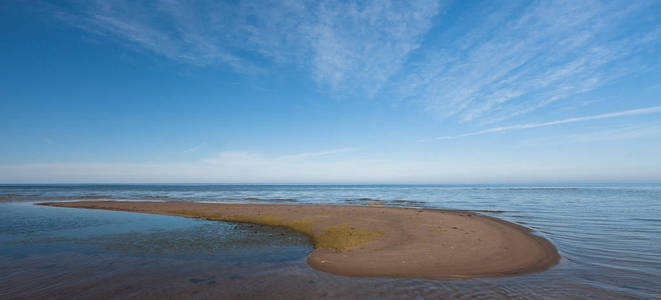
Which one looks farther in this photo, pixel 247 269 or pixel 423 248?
pixel 423 248

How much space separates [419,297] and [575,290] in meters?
4.15

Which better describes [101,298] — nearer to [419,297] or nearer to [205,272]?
[205,272]

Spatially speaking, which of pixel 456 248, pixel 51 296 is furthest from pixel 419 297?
pixel 51 296

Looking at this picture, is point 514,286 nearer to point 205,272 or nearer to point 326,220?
point 205,272

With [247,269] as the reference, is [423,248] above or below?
above

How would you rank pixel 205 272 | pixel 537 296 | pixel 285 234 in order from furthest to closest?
pixel 285 234 < pixel 205 272 < pixel 537 296

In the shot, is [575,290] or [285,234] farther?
[285,234]

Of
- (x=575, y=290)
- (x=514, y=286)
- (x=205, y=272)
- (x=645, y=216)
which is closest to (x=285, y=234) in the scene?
(x=205, y=272)

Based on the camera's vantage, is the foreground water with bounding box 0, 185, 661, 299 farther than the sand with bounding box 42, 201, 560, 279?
No

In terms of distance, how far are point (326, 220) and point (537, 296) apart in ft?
44.2

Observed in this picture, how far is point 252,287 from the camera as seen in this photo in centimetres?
753

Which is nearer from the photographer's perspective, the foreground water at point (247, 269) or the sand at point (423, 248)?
the foreground water at point (247, 269)

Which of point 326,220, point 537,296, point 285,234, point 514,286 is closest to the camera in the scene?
point 537,296

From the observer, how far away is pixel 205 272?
875 centimetres
